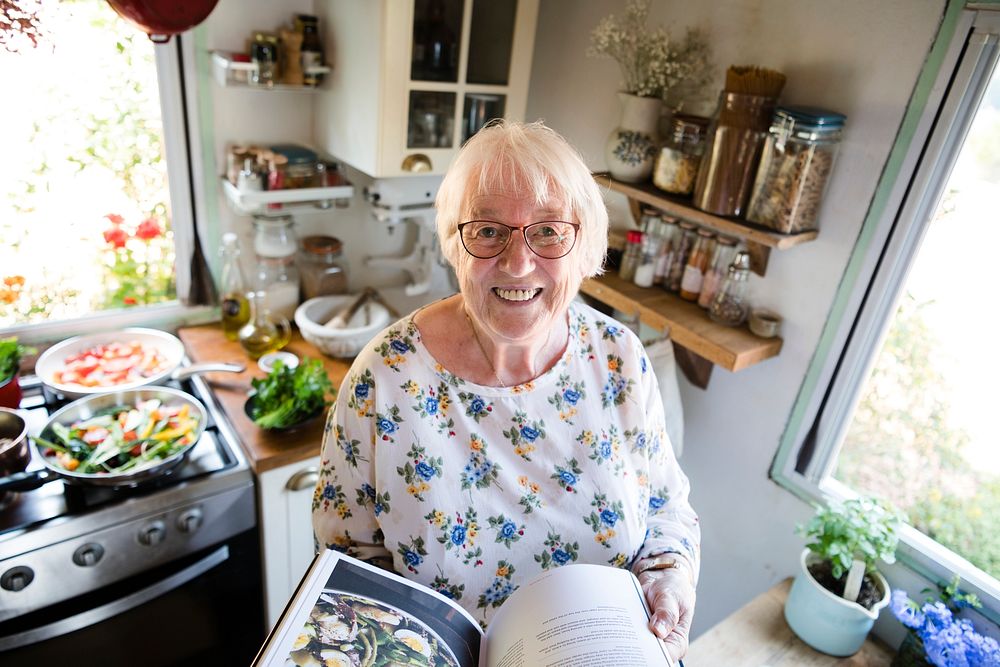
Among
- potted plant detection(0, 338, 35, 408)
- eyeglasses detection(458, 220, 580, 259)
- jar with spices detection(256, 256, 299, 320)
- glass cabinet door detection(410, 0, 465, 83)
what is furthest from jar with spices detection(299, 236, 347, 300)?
eyeglasses detection(458, 220, 580, 259)

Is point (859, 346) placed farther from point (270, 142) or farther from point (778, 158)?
point (270, 142)

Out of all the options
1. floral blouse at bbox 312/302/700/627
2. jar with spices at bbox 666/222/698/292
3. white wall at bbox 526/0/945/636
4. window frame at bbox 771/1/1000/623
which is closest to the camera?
floral blouse at bbox 312/302/700/627

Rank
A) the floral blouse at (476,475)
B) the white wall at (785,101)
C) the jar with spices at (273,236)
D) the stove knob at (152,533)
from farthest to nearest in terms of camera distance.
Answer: the jar with spices at (273,236) → the stove knob at (152,533) → the white wall at (785,101) → the floral blouse at (476,475)

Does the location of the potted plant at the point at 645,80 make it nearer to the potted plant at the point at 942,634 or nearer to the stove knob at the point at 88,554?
the potted plant at the point at 942,634

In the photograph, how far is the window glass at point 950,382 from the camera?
112 centimetres

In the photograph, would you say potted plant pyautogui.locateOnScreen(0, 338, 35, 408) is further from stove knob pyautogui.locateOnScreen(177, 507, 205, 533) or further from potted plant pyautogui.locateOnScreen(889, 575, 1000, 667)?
potted plant pyautogui.locateOnScreen(889, 575, 1000, 667)

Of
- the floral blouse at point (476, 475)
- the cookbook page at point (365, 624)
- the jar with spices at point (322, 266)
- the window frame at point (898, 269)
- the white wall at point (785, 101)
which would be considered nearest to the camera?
the cookbook page at point (365, 624)

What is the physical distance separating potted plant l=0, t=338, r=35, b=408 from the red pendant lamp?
80cm

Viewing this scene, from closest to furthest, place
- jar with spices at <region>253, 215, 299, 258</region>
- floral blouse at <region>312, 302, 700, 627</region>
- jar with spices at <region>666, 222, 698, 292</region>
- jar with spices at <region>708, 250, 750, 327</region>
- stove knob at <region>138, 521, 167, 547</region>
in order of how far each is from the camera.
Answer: floral blouse at <region>312, 302, 700, 627</region>
stove knob at <region>138, 521, 167, 547</region>
jar with spices at <region>708, 250, 750, 327</region>
jar with spices at <region>666, 222, 698, 292</region>
jar with spices at <region>253, 215, 299, 258</region>

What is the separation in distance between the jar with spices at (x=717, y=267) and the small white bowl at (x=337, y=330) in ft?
2.81

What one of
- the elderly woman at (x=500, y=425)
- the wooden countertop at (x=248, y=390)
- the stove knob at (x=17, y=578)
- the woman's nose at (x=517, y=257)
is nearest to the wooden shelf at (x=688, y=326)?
the elderly woman at (x=500, y=425)

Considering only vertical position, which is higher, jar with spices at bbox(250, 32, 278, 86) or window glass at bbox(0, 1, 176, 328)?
jar with spices at bbox(250, 32, 278, 86)

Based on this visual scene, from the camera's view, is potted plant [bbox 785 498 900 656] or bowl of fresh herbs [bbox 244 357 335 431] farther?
bowl of fresh herbs [bbox 244 357 335 431]

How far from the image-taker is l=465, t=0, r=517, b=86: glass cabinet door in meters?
1.57
